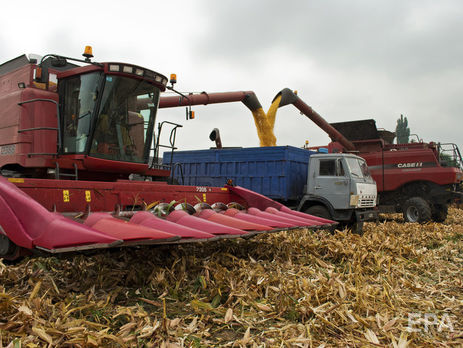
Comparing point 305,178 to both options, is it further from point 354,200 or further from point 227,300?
point 227,300

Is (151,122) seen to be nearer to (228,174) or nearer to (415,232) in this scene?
(228,174)

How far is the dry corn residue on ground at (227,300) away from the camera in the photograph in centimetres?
266

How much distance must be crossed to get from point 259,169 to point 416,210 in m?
5.37

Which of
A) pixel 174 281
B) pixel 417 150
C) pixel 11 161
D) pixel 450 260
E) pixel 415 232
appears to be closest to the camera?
pixel 174 281

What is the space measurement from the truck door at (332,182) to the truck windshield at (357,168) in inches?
9.3

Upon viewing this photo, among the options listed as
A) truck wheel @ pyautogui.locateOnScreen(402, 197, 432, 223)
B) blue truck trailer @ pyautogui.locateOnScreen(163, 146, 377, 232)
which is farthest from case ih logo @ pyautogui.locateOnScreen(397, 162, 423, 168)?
blue truck trailer @ pyautogui.locateOnScreen(163, 146, 377, 232)

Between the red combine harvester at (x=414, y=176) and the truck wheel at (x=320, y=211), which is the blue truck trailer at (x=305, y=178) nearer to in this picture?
the truck wheel at (x=320, y=211)

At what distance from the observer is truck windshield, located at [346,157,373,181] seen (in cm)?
909

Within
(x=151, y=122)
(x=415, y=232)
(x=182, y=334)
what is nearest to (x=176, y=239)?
(x=182, y=334)

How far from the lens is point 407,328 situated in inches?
114

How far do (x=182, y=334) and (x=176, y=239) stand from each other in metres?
0.70

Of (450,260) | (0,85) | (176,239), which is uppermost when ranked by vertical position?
(0,85)

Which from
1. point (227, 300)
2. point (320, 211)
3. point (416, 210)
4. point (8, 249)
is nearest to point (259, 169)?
point (320, 211)

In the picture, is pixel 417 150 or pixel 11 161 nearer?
pixel 11 161
